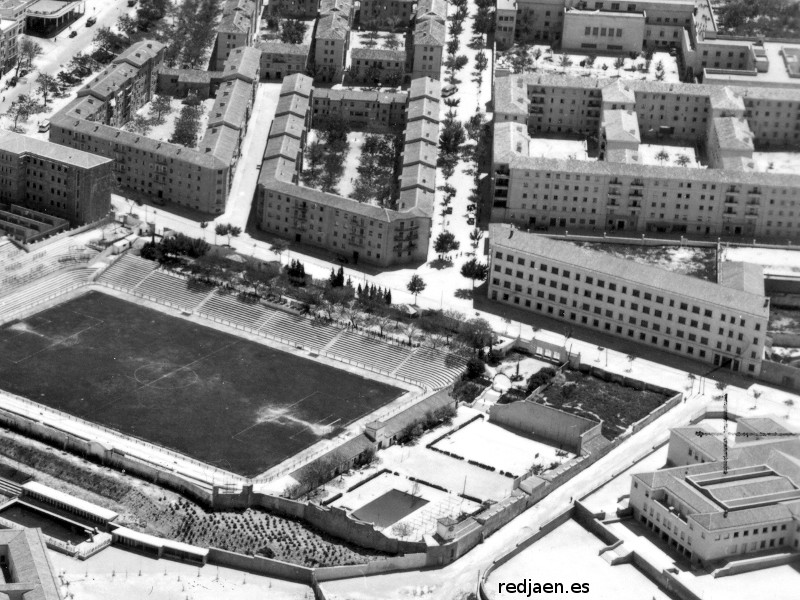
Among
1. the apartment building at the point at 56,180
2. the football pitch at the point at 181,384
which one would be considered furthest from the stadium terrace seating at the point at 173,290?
the apartment building at the point at 56,180

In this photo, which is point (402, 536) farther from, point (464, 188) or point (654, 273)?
point (464, 188)

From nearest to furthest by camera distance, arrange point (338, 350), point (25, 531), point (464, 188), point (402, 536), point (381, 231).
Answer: point (25, 531), point (402, 536), point (338, 350), point (381, 231), point (464, 188)

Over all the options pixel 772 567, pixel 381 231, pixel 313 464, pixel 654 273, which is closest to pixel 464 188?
pixel 381 231

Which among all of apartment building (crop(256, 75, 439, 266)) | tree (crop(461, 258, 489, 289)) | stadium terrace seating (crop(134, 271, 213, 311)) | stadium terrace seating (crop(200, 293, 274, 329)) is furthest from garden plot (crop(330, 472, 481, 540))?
apartment building (crop(256, 75, 439, 266))

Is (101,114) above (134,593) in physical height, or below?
above

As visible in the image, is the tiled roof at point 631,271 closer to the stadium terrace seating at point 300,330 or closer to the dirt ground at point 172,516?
the stadium terrace seating at point 300,330

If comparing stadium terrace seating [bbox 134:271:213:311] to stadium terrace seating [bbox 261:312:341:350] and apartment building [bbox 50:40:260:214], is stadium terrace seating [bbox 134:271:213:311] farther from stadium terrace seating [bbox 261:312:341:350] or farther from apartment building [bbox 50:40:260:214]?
apartment building [bbox 50:40:260:214]

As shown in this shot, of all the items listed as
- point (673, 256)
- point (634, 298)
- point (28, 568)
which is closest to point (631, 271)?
point (634, 298)
